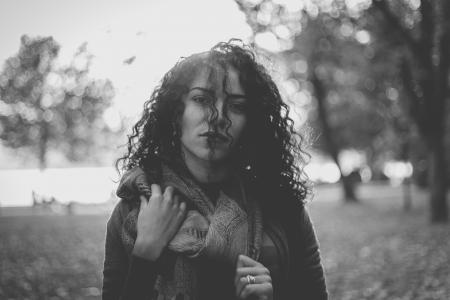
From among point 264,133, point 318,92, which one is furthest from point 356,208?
point 264,133

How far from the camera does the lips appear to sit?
6.17 feet

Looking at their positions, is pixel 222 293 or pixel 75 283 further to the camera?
pixel 75 283

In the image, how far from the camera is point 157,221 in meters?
1.76

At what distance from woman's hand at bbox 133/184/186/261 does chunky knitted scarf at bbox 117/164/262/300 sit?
0.04 metres

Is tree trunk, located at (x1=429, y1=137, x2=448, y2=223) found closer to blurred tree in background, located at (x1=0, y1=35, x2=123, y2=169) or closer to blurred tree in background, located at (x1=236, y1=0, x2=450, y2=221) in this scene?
blurred tree in background, located at (x1=236, y1=0, x2=450, y2=221)

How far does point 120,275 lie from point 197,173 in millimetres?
546

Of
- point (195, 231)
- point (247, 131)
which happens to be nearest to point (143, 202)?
point (195, 231)

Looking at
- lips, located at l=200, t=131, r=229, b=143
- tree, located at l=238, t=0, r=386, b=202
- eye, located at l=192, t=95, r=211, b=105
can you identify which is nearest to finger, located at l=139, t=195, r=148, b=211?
lips, located at l=200, t=131, r=229, b=143

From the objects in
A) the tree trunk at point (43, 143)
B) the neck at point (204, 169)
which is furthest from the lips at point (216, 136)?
the tree trunk at point (43, 143)

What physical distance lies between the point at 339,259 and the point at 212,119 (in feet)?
27.2

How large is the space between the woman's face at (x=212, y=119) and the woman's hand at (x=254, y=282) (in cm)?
48

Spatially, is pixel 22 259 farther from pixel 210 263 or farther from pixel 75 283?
pixel 210 263

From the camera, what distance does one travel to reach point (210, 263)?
1.76 metres

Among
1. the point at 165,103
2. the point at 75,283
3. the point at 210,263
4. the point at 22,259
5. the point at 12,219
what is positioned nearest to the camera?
the point at 210,263
